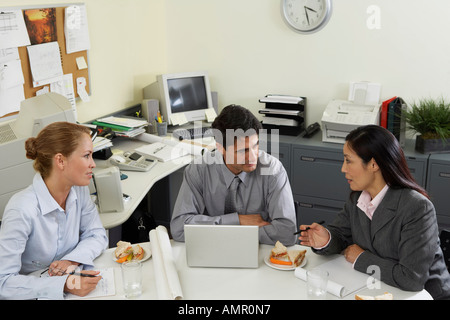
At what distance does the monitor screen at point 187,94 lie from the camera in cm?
411

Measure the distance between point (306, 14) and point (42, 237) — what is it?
2.74 metres

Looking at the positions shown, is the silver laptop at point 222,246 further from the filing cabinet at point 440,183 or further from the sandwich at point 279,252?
the filing cabinet at point 440,183

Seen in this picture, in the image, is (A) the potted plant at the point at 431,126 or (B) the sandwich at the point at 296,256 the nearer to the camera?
(B) the sandwich at the point at 296,256

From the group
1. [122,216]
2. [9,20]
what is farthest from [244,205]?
[9,20]

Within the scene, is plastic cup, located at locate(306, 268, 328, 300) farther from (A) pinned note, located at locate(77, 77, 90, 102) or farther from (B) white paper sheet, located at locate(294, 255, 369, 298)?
(A) pinned note, located at locate(77, 77, 90, 102)

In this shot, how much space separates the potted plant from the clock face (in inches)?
37.6

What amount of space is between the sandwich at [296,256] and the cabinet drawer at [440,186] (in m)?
1.71

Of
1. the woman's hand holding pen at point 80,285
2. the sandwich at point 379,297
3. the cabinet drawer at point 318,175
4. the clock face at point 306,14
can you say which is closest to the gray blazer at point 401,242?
the sandwich at point 379,297

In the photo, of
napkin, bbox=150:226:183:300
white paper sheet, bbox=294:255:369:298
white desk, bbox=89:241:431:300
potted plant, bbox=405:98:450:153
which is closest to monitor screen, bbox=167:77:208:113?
potted plant, bbox=405:98:450:153

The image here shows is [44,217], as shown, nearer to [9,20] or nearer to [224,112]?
[224,112]

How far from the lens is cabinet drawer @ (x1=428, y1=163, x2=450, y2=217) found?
3373 mm

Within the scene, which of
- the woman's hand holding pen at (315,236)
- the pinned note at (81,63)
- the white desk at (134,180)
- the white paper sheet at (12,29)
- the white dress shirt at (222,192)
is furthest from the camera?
the pinned note at (81,63)

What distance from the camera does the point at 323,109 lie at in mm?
4105

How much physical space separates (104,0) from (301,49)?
1.52 meters
